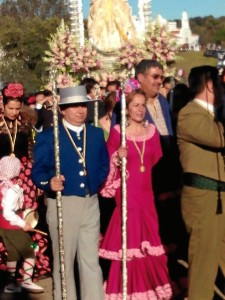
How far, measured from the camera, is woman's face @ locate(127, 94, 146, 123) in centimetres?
710

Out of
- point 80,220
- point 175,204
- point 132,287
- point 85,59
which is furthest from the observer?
point 85,59

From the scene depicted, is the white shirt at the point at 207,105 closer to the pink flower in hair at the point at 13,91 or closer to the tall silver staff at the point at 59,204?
the tall silver staff at the point at 59,204

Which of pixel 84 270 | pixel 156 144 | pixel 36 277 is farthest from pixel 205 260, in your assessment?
pixel 36 277

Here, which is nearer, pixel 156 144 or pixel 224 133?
pixel 224 133

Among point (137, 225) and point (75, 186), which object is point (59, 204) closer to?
point (75, 186)

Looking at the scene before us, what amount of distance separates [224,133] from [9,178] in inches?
87.7

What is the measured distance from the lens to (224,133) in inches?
239

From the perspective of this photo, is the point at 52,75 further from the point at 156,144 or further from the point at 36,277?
the point at 36,277

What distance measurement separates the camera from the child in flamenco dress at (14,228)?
7285 millimetres

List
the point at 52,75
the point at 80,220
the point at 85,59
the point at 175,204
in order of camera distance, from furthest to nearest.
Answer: the point at 85,59
the point at 175,204
the point at 80,220
the point at 52,75

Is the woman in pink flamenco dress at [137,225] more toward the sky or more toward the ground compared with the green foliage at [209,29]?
more toward the ground

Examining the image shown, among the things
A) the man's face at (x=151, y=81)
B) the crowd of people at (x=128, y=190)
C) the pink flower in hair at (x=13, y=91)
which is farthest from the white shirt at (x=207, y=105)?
the pink flower in hair at (x=13, y=91)

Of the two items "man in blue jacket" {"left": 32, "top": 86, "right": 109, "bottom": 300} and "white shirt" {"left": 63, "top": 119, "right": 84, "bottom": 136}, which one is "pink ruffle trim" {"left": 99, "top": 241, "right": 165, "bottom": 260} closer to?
"man in blue jacket" {"left": 32, "top": 86, "right": 109, "bottom": 300}

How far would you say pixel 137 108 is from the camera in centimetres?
714
